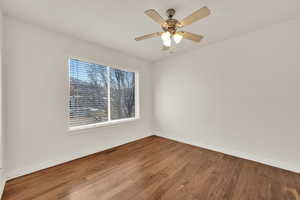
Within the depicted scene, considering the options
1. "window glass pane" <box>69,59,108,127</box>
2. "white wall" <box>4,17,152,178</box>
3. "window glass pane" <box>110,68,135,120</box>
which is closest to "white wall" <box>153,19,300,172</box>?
"window glass pane" <box>110,68,135,120</box>

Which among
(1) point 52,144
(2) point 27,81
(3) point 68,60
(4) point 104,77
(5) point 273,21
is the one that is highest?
(5) point 273,21

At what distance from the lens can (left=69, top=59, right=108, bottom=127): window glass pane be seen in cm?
253

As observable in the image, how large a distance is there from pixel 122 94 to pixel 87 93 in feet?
3.22

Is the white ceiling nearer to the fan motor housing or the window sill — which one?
the fan motor housing

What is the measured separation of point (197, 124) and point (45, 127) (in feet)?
10.7

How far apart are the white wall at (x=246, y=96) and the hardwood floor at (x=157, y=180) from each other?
394 millimetres

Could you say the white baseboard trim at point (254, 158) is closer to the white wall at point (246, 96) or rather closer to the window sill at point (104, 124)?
the white wall at point (246, 96)

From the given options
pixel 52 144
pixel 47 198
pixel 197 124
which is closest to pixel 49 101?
pixel 52 144

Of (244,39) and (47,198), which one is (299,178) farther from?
(47,198)

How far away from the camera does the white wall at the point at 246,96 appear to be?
204cm

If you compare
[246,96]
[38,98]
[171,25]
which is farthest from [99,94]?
[246,96]

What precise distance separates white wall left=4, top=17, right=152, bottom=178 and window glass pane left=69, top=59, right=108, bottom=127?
18 cm

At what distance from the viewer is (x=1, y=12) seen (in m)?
1.66

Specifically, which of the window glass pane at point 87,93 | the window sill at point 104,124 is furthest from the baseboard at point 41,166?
the window glass pane at point 87,93
